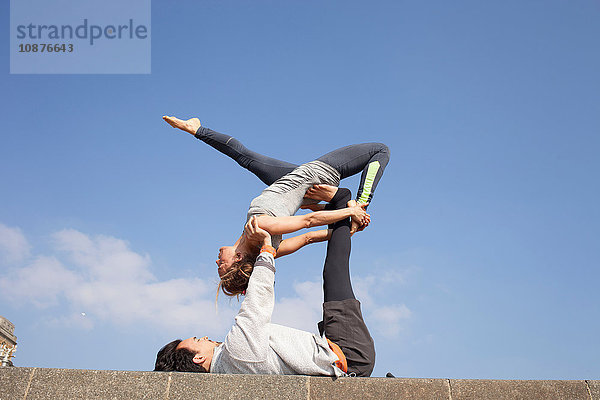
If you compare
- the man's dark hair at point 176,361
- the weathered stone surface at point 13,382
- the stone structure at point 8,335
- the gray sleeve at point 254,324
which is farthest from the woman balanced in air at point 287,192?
the stone structure at point 8,335

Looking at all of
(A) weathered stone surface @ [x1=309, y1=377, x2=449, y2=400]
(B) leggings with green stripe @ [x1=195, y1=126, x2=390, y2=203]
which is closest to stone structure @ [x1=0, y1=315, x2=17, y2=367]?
(B) leggings with green stripe @ [x1=195, y1=126, x2=390, y2=203]

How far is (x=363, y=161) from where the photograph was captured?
5.27 metres

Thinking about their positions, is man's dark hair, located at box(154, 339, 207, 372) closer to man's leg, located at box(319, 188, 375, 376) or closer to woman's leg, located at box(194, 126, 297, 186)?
man's leg, located at box(319, 188, 375, 376)

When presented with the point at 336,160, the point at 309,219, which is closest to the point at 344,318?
the point at 309,219

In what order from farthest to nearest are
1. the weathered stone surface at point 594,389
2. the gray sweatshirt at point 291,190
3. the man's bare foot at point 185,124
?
the man's bare foot at point 185,124, the gray sweatshirt at point 291,190, the weathered stone surface at point 594,389

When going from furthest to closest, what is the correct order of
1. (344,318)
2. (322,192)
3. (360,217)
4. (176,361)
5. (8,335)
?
(8,335) → (322,192) → (360,217) → (344,318) → (176,361)

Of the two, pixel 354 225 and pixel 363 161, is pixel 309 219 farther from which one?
pixel 363 161

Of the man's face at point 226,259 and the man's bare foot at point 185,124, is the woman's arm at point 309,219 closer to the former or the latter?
the man's face at point 226,259

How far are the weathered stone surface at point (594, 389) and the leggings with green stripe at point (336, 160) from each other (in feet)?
8.53

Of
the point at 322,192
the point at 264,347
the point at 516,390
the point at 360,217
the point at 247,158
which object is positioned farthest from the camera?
the point at 247,158

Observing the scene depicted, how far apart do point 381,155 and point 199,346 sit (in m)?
3.06

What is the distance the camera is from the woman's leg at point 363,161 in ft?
16.6

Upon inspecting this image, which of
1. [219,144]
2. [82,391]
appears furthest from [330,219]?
[82,391]

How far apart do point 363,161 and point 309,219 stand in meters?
1.27
